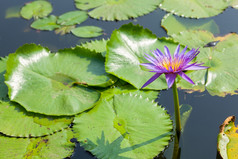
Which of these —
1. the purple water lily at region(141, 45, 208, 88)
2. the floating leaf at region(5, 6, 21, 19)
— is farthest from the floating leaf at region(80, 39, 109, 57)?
the floating leaf at region(5, 6, 21, 19)

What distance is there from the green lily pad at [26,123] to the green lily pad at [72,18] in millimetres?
1694

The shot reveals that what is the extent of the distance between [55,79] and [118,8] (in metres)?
1.74

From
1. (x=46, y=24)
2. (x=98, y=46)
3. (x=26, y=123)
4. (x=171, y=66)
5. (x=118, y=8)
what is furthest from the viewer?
(x=118, y=8)

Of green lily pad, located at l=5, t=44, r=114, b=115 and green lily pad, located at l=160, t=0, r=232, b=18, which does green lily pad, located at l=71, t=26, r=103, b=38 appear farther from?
green lily pad, located at l=160, t=0, r=232, b=18

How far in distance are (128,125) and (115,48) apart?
2.61 feet

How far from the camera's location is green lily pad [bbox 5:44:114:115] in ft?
7.51

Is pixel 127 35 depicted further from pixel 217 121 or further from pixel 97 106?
pixel 217 121

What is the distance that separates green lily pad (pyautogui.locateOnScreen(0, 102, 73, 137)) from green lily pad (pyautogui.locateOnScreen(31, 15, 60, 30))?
Result: 1.59 meters

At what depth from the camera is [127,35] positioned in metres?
2.69

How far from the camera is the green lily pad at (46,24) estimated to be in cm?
A: 361

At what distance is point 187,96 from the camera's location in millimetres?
2586

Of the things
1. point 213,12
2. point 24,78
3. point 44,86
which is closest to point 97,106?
point 44,86

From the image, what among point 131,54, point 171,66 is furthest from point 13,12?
point 171,66

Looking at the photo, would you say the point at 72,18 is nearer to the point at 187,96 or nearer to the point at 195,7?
the point at 195,7
